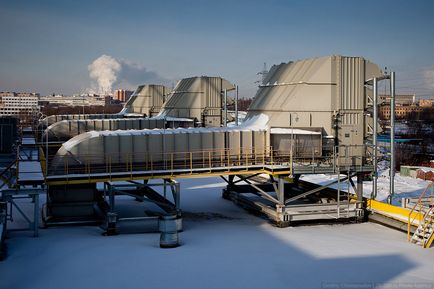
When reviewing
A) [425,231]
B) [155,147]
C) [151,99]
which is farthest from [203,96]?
[425,231]

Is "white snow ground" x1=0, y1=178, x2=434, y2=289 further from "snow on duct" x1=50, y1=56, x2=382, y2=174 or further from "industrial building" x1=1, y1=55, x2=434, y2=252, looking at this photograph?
"snow on duct" x1=50, y1=56, x2=382, y2=174

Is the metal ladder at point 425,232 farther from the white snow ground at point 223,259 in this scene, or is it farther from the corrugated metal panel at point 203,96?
the corrugated metal panel at point 203,96

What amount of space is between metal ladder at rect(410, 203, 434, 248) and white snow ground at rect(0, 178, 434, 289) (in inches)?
15.4

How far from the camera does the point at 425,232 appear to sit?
17.2 metres

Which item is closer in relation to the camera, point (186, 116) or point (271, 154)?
point (271, 154)

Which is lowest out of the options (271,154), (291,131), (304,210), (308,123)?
(304,210)

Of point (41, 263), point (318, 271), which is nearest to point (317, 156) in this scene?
point (318, 271)

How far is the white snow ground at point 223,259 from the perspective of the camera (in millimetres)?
12867

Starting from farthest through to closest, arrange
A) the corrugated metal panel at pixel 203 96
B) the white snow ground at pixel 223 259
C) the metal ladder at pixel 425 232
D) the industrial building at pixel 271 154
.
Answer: the corrugated metal panel at pixel 203 96 → the industrial building at pixel 271 154 → the metal ladder at pixel 425 232 → the white snow ground at pixel 223 259

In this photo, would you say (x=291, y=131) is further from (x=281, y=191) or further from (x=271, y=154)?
(x=281, y=191)

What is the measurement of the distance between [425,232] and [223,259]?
7.83 metres

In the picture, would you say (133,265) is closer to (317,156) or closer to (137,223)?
(137,223)

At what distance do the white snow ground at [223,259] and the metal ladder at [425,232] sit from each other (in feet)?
1.28

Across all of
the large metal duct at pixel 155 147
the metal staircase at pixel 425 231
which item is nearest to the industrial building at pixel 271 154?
the large metal duct at pixel 155 147
